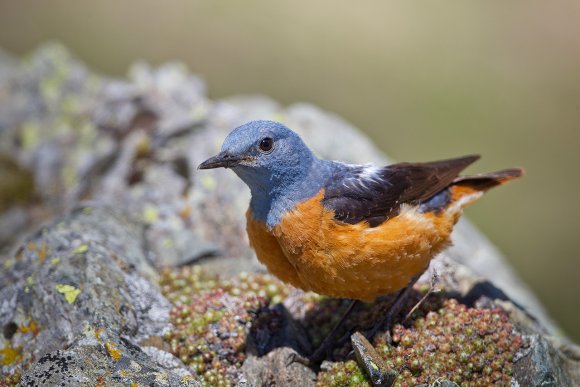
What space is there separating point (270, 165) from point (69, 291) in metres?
1.90

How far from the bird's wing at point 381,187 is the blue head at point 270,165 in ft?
0.83

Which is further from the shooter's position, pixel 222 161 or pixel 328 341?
pixel 328 341

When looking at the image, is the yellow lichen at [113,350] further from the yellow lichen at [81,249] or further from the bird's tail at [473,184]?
the bird's tail at [473,184]

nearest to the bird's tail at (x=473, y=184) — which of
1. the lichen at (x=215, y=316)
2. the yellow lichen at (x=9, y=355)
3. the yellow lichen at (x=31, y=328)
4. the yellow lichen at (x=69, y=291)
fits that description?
the lichen at (x=215, y=316)

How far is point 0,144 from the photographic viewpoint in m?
8.56

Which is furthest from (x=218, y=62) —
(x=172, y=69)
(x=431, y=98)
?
(x=172, y=69)

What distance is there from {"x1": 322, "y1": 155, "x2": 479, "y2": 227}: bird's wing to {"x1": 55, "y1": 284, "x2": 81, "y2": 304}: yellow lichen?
214cm

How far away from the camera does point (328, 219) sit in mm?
5285

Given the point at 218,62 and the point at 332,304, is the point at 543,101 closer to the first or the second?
the point at 218,62

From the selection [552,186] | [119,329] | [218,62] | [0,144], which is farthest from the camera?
[218,62]

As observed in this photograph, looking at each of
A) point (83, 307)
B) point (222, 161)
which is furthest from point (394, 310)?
point (83, 307)

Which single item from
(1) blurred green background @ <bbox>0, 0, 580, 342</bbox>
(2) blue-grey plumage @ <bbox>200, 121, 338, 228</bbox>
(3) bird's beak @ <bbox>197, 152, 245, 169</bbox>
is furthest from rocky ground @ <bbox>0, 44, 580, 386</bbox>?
(1) blurred green background @ <bbox>0, 0, 580, 342</bbox>

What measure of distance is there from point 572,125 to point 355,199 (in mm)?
11353

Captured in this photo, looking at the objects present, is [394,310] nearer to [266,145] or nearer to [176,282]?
[266,145]
